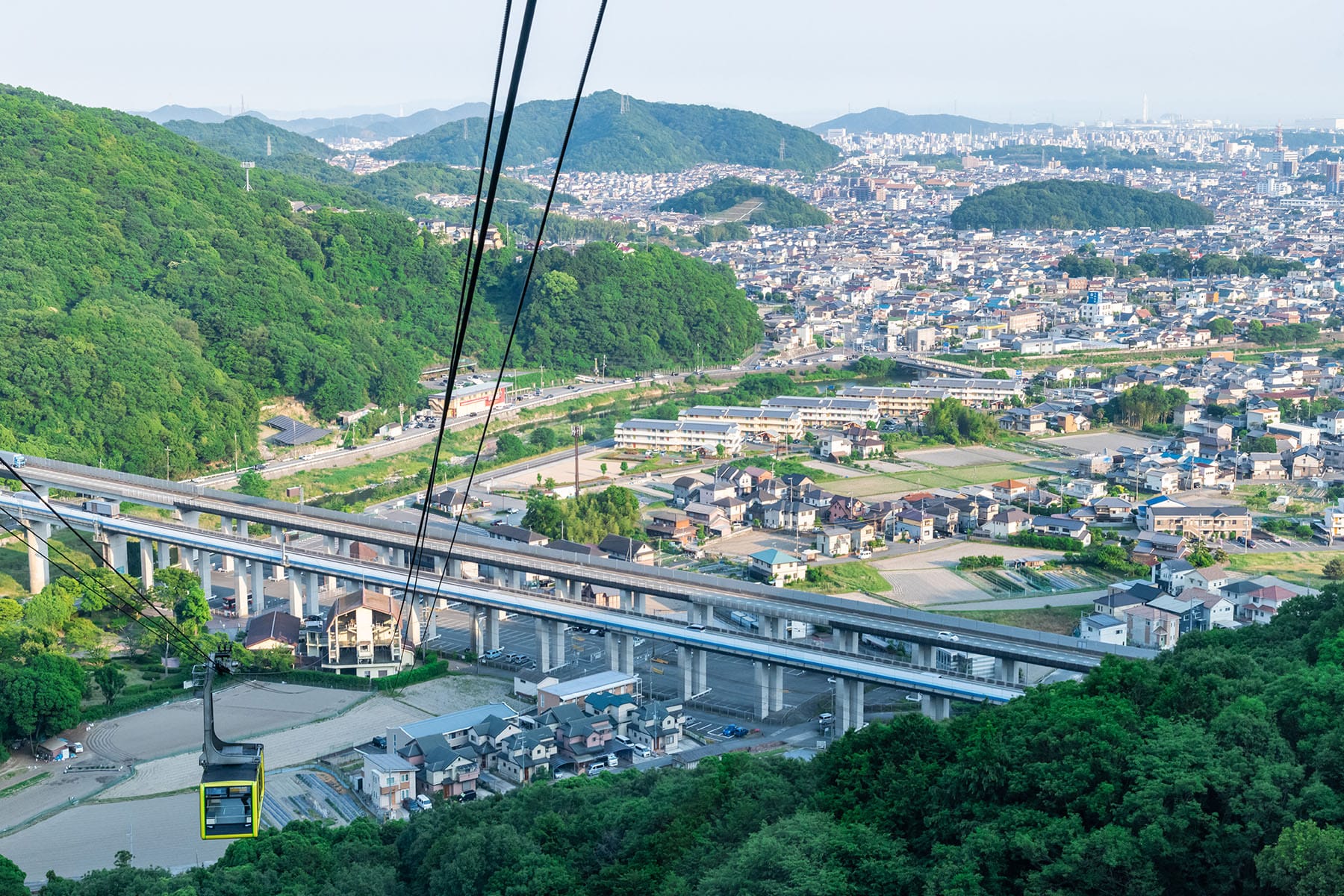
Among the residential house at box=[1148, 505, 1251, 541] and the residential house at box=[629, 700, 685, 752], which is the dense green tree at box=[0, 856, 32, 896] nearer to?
the residential house at box=[629, 700, 685, 752]

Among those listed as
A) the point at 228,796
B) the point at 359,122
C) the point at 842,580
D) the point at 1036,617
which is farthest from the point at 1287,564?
the point at 359,122

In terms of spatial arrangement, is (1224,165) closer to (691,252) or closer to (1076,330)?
(691,252)

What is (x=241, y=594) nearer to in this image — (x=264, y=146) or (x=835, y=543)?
(x=835, y=543)

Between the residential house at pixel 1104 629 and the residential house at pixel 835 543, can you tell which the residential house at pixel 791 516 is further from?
the residential house at pixel 1104 629

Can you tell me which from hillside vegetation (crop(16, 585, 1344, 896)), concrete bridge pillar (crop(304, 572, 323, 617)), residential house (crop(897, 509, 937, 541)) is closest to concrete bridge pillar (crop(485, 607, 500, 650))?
concrete bridge pillar (crop(304, 572, 323, 617))

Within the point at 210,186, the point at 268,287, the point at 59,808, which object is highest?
the point at 210,186

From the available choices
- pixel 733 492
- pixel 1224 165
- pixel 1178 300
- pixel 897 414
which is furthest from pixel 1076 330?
pixel 1224 165
